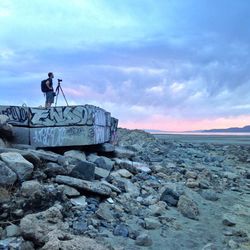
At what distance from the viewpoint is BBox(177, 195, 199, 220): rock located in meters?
10.1

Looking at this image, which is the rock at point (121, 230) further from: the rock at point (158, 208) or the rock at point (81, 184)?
the rock at point (158, 208)

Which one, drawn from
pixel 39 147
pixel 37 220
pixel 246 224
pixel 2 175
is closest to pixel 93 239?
pixel 37 220

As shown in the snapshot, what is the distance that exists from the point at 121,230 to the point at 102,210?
0.75m

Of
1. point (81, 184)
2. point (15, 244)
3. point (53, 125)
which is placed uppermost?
point (53, 125)

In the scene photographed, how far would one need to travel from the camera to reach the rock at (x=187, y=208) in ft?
33.1

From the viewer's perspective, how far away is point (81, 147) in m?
14.0

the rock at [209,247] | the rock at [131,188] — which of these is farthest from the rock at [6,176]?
the rock at [209,247]

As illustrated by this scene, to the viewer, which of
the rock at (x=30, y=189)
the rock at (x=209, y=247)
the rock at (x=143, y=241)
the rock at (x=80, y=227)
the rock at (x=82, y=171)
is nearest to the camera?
the rock at (x=80, y=227)

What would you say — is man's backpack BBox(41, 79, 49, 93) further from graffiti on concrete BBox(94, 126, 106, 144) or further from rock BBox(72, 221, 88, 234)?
rock BBox(72, 221, 88, 234)

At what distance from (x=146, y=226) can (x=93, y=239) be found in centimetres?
176

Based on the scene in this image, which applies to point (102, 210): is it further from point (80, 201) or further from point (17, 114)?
point (17, 114)

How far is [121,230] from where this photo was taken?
26.5ft

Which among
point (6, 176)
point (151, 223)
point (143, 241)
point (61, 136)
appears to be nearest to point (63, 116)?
point (61, 136)

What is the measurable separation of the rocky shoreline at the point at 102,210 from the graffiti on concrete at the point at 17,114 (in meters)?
1.02
